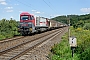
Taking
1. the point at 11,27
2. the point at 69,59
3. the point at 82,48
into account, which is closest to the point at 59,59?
the point at 69,59

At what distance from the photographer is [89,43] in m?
11.9

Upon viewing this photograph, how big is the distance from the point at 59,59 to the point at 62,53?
1.97 metres

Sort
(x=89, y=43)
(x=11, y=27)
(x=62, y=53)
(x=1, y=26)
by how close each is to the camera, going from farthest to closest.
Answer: (x=11, y=27), (x=1, y=26), (x=89, y=43), (x=62, y=53)

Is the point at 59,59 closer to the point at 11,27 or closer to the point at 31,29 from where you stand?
the point at 31,29

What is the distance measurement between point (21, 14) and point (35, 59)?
60.9 feet

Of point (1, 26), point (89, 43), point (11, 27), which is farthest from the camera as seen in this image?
point (11, 27)

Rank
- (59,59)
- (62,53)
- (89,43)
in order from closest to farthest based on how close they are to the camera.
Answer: (59,59) → (62,53) → (89,43)

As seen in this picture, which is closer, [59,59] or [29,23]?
[59,59]

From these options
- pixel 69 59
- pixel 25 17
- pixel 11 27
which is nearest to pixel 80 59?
pixel 69 59

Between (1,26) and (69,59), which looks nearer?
(69,59)

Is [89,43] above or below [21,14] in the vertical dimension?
below

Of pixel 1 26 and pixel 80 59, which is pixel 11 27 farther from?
pixel 80 59

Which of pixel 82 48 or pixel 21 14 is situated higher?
pixel 21 14

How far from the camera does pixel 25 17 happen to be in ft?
90.9
